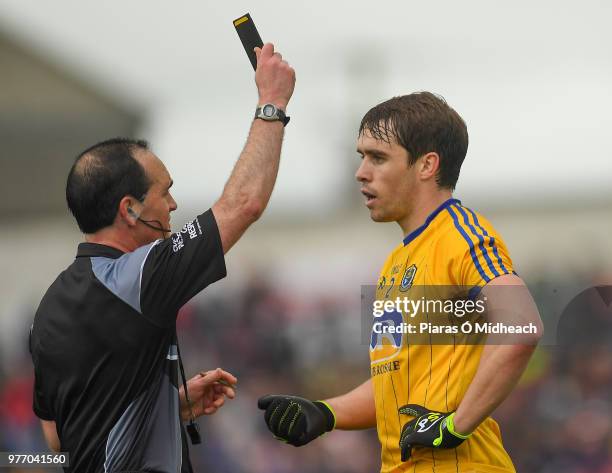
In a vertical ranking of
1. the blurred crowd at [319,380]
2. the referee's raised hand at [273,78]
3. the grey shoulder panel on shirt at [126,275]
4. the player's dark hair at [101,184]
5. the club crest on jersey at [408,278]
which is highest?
the referee's raised hand at [273,78]

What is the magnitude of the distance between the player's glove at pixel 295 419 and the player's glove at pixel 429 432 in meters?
0.55

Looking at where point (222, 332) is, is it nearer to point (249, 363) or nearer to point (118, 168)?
point (249, 363)

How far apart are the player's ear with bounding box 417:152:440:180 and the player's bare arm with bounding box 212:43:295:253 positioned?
1.92 feet

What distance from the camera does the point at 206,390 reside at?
4406mm

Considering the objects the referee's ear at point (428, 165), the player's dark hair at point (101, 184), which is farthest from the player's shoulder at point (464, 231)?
the player's dark hair at point (101, 184)

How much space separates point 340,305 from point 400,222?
8.51 meters

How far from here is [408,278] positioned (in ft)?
12.9

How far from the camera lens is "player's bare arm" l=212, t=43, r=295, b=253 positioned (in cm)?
376

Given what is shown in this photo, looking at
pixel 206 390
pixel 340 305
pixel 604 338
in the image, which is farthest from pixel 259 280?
pixel 206 390

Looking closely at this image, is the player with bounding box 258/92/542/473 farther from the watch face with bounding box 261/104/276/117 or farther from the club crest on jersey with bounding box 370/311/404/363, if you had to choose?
the watch face with bounding box 261/104/276/117

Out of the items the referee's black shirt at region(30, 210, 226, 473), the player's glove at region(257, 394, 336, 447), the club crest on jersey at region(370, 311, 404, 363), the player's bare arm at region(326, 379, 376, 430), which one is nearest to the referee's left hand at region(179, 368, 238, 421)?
the player's glove at region(257, 394, 336, 447)

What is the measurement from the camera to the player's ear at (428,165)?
159 inches

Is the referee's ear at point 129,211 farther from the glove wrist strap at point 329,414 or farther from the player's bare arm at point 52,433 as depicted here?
the glove wrist strap at point 329,414

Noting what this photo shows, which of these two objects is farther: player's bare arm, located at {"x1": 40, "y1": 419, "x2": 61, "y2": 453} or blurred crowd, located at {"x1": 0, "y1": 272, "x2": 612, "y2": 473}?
blurred crowd, located at {"x1": 0, "y1": 272, "x2": 612, "y2": 473}
